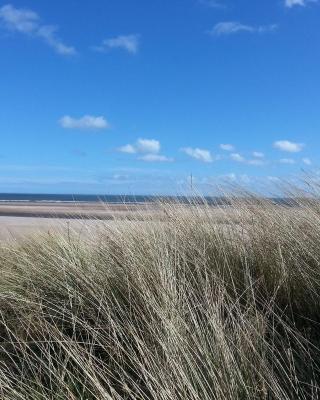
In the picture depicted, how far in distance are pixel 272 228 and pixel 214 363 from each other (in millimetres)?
1791

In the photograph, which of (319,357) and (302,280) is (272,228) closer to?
(302,280)

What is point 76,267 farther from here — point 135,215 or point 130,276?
point 135,215

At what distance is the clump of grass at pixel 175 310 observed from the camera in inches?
82.7

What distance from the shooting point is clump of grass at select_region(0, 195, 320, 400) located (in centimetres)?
210

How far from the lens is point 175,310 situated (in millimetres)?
2441

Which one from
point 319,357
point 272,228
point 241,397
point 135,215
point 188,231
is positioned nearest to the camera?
point 241,397

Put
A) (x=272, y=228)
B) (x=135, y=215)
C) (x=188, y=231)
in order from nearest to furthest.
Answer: (x=272, y=228), (x=188, y=231), (x=135, y=215)

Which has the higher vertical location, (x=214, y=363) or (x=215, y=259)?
(x=215, y=259)

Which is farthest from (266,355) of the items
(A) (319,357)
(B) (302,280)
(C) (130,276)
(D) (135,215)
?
(D) (135,215)

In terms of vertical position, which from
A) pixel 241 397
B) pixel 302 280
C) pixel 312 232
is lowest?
pixel 241 397

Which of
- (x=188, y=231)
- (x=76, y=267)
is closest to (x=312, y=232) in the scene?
(x=188, y=231)

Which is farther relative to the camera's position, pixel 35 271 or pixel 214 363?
pixel 35 271

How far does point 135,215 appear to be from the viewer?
17.2ft

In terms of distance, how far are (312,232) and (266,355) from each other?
4.58 ft
